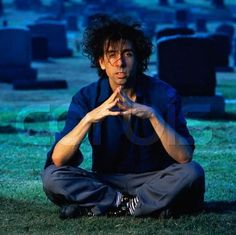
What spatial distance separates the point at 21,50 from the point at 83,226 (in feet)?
44.9

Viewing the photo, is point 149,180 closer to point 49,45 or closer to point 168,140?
point 168,140

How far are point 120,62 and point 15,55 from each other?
44.9 ft

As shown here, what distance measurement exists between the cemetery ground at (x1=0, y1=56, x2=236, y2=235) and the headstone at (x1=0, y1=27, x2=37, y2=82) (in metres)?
3.39

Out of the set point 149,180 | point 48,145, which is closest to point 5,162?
point 48,145

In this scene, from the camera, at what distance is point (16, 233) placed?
494 cm

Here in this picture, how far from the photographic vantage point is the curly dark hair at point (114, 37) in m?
5.20

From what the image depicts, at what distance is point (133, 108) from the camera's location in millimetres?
4938

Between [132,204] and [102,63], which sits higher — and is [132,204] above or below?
below

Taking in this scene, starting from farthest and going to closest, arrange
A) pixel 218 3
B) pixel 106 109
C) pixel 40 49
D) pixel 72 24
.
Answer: pixel 218 3
pixel 72 24
pixel 40 49
pixel 106 109

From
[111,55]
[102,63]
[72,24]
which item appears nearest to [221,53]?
[102,63]

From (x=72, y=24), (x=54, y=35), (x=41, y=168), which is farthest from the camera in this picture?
(x=72, y=24)

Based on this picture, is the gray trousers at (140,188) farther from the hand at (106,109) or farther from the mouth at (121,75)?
the mouth at (121,75)

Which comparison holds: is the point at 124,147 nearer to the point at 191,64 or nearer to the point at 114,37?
the point at 114,37

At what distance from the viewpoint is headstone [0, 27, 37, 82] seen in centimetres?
1834
